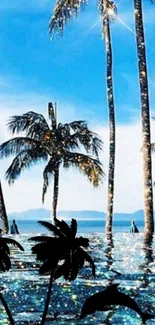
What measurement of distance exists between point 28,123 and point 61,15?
7.96 metres

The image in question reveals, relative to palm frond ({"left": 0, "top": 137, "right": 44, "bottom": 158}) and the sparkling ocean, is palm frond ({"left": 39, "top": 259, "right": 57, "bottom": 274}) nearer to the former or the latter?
the sparkling ocean

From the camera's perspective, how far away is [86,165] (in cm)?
2547

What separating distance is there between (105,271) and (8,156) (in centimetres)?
1758

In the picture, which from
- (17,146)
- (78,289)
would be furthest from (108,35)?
(78,289)

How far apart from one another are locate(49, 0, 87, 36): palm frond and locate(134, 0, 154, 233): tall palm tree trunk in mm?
2227

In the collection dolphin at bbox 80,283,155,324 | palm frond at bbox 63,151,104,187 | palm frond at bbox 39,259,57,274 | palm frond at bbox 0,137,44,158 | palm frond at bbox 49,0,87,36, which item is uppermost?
palm frond at bbox 49,0,87,36

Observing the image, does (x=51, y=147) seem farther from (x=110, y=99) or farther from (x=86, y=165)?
(x=110, y=99)

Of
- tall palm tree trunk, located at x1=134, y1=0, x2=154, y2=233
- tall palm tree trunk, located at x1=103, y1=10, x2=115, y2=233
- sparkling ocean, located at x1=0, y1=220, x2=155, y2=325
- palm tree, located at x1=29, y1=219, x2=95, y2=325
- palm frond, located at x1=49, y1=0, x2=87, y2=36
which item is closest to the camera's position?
palm tree, located at x1=29, y1=219, x2=95, y2=325

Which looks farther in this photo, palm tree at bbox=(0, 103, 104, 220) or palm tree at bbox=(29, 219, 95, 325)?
palm tree at bbox=(0, 103, 104, 220)

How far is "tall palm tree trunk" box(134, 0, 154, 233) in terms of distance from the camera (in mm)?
16875

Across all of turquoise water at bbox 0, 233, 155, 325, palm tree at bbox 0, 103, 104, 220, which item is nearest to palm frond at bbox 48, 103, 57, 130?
palm tree at bbox 0, 103, 104, 220

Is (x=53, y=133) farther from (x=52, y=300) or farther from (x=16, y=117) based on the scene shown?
(x=52, y=300)

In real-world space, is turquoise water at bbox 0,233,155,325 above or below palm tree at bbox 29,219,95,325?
below

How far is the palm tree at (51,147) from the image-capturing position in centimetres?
2514
